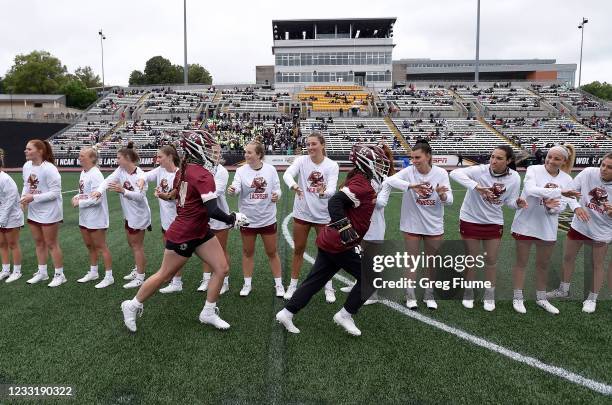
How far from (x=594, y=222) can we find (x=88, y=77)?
92674 mm

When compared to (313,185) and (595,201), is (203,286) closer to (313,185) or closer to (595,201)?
(313,185)

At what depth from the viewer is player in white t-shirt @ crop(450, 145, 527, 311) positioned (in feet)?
15.0

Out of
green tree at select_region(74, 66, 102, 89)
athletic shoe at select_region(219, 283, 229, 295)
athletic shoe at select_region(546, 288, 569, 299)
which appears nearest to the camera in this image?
athletic shoe at select_region(546, 288, 569, 299)

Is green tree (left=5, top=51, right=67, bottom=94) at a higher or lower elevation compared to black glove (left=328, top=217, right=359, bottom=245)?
higher

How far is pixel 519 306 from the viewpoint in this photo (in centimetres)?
477

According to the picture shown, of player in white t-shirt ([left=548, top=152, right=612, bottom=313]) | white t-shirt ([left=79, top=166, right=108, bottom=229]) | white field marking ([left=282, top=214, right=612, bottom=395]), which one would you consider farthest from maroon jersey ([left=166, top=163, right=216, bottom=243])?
player in white t-shirt ([left=548, top=152, right=612, bottom=313])

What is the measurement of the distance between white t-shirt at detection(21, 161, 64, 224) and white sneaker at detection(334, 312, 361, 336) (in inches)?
157

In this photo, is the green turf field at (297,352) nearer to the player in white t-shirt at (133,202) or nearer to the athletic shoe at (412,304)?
the athletic shoe at (412,304)

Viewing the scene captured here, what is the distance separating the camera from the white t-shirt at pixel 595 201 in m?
4.59

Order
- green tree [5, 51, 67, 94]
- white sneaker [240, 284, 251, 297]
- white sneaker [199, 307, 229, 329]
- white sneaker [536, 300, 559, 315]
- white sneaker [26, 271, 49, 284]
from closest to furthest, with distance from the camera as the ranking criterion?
white sneaker [199, 307, 229, 329], white sneaker [536, 300, 559, 315], white sneaker [240, 284, 251, 297], white sneaker [26, 271, 49, 284], green tree [5, 51, 67, 94]

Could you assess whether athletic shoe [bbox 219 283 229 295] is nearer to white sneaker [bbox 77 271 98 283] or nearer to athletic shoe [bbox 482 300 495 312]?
white sneaker [bbox 77 271 98 283]

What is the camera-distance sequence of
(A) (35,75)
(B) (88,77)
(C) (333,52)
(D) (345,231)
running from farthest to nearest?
(B) (88,77) < (A) (35,75) < (C) (333,52) < (D) (345,231)

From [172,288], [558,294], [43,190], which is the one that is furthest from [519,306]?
[43,190]

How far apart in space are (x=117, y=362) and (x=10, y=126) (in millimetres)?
35371
